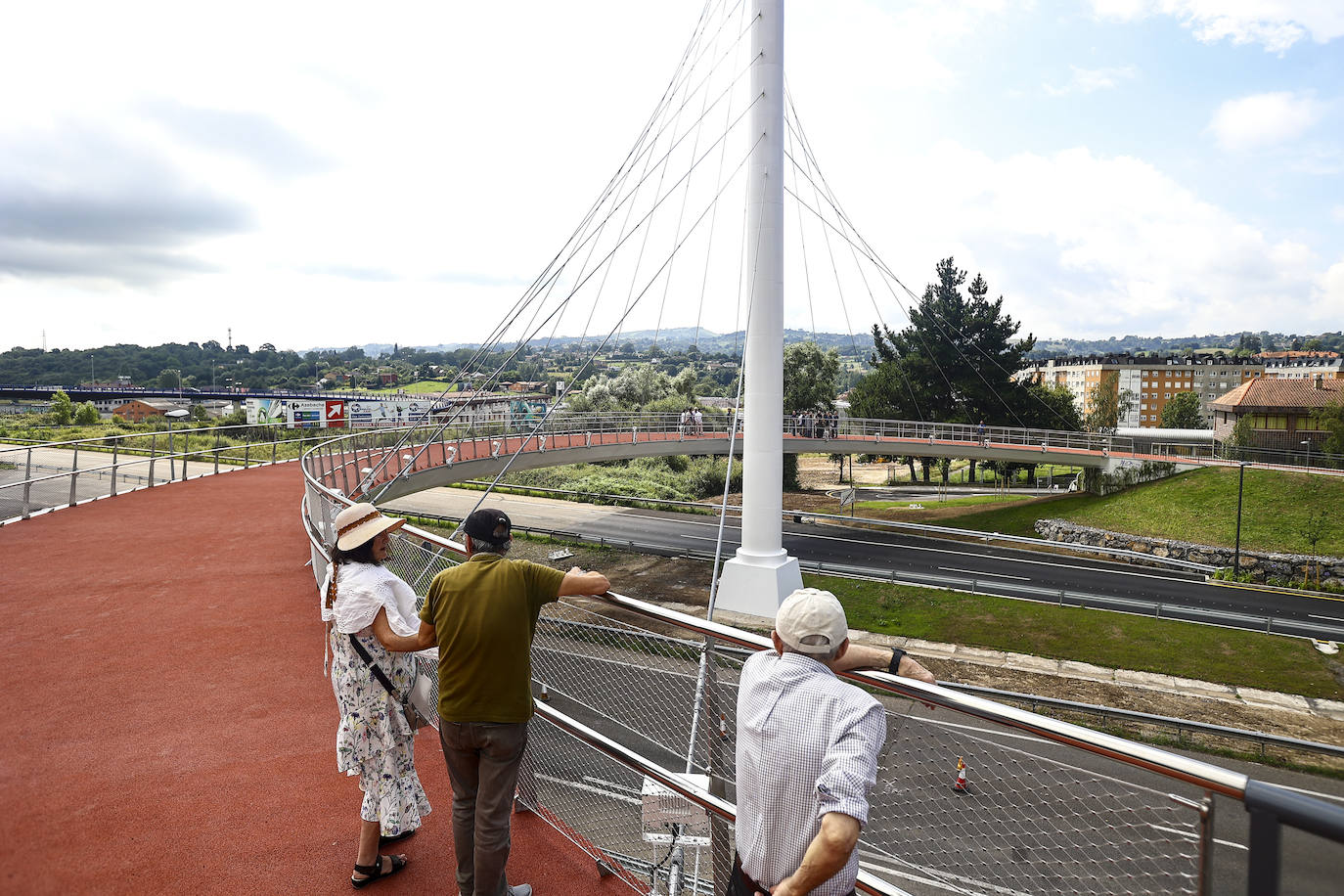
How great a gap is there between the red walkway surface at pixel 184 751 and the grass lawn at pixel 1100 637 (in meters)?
17.5

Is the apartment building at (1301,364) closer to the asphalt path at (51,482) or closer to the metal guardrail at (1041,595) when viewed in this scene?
the metal guardrail at (1041,595)

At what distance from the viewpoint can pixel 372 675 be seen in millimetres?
3695

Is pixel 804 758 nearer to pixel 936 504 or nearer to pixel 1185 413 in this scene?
pixel 936 504

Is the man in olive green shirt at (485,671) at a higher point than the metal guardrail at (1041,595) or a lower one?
higher

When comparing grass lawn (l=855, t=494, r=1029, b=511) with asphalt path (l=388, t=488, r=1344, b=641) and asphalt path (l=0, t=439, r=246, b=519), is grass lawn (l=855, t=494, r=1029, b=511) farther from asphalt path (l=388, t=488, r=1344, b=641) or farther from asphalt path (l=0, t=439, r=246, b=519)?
asphalt path (l=0, t=439, r=246, b=519)

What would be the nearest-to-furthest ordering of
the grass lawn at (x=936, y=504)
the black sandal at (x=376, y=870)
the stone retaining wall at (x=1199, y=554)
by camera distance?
the black sandal at (x=376, y=870) < the stone retaining wall at (x=1199, y=554) < the grass lawn at (x=936, y=504)

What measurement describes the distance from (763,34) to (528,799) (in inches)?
708

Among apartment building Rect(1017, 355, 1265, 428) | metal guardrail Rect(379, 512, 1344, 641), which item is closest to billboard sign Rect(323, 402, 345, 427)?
metal guardrail Rect(379, 512, 1344, 641)

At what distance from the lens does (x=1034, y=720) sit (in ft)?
7.63

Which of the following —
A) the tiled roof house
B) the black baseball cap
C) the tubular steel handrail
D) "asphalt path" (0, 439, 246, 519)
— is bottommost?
the tubular steel handrail

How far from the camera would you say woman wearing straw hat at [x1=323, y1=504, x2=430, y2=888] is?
3.54 m

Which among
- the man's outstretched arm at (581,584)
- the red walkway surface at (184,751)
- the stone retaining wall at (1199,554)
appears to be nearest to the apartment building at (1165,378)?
the stone retaining wall at (1199,554)

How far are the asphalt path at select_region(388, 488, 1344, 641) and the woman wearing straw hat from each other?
23.8m

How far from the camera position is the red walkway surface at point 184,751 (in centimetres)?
381
